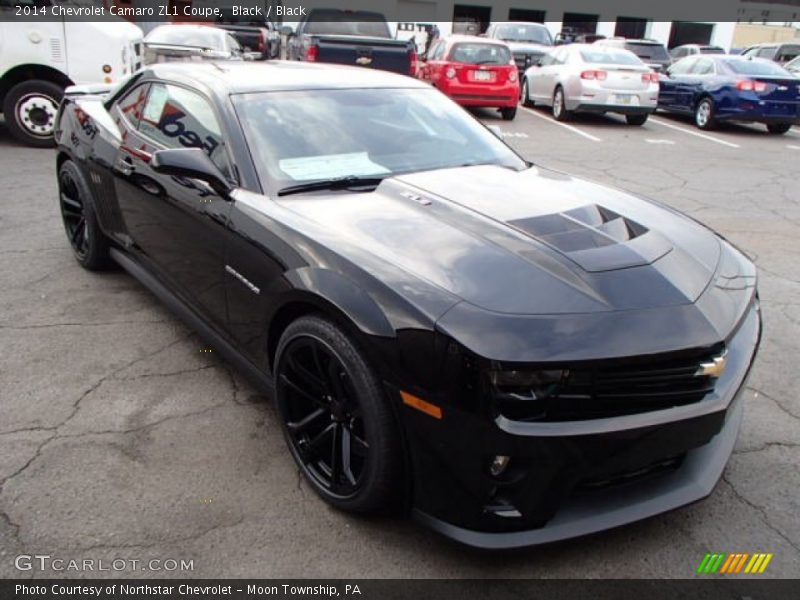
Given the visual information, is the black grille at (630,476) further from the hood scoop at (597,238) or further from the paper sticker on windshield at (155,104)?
the paper sticker on windshield at (155,104)

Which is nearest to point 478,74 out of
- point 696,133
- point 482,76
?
point 482,76

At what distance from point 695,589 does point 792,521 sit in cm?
62

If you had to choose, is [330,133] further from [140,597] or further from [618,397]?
[140,597]

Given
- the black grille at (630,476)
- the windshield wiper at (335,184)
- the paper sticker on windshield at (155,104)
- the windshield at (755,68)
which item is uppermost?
the windshield at (755,68)

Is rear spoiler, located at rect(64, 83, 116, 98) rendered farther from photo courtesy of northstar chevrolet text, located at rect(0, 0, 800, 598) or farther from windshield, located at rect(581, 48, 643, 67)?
windshield, located at rect(581, 48, 643, 67)

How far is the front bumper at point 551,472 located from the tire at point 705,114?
41.6ft

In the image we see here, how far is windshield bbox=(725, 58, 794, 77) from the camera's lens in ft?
41.8

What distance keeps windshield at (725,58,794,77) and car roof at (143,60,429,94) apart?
11.3 m

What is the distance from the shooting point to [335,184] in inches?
119

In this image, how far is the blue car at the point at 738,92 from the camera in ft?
40.9

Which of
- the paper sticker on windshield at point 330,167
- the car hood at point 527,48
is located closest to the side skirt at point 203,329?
the paper sticker on windshield at point 330,167

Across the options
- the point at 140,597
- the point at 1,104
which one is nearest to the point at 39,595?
the point at 140,597

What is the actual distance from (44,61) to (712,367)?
8861 millimetres

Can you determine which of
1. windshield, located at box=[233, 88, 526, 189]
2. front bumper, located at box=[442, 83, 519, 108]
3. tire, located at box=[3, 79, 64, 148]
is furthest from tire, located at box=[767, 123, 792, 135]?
tire, located at box=[3, 79, 64, 148]
